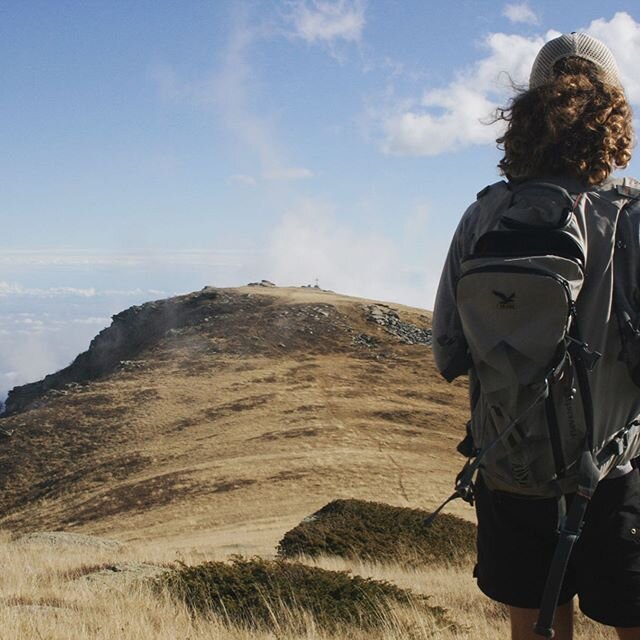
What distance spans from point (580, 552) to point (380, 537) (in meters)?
12.2

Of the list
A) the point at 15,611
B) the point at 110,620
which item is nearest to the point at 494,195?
the point at 110,620

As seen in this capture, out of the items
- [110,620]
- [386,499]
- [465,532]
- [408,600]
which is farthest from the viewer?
[386,499]

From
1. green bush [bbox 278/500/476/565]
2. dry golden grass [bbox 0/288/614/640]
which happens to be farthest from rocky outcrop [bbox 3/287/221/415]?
green bush [bbox 278/500/476/565]

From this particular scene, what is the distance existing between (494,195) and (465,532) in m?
13.8

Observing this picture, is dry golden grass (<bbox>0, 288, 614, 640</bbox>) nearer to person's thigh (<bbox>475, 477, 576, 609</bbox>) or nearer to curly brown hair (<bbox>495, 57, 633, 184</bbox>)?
person's thigh (<bbox>475, 477, 576, 609</bbox>)

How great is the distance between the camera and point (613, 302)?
261 centimetres

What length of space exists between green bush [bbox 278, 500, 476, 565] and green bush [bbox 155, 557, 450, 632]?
5.78 meters

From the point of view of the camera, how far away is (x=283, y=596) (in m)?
6.77

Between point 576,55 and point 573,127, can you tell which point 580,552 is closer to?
point 573,127

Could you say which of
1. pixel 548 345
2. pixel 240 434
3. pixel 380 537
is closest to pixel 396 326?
pixel 240 434

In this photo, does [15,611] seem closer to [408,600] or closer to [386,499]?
[408,600]

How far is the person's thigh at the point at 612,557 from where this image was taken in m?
2.53

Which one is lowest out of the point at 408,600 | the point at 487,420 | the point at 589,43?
the point at 408,600

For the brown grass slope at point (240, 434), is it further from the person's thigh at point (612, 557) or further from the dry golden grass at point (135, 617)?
the person's thigh at point (612, 557)
